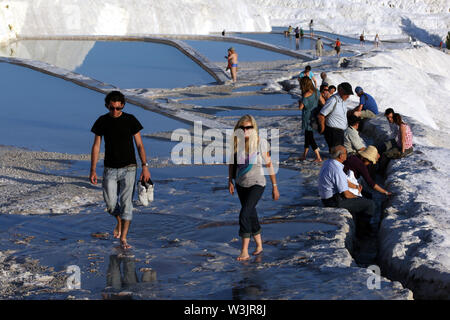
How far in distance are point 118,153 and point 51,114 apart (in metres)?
9.22

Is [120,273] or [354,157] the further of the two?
[354,157]

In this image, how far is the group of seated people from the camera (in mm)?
7641

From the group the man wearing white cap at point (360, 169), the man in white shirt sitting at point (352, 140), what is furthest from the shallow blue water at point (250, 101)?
the man wearing white cap at point (360, 169)

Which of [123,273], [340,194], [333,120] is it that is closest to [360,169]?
[340,194]

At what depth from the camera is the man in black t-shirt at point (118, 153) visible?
6.04 metres

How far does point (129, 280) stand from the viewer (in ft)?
17.7

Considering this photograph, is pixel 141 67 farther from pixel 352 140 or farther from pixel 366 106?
pixel 352 140

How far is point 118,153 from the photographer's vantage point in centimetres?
609

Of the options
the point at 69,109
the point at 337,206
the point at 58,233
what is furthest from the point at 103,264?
the point at 69,109

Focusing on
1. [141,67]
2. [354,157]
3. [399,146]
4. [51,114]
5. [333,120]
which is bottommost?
[354,157]

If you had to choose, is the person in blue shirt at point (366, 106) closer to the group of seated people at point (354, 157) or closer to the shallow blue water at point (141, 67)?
the group of seated people at point (354, 157)

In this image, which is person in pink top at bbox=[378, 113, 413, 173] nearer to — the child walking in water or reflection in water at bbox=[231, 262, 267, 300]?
the child walking in water

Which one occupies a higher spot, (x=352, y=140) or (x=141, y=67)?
(x=141, y=67)

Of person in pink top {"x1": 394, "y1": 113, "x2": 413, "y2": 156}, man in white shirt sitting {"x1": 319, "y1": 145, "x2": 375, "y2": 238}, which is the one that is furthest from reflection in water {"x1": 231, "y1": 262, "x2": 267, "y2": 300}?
person in pink top {"x1": 394, "y1": 113, "x2": 413, "y2": 156}
